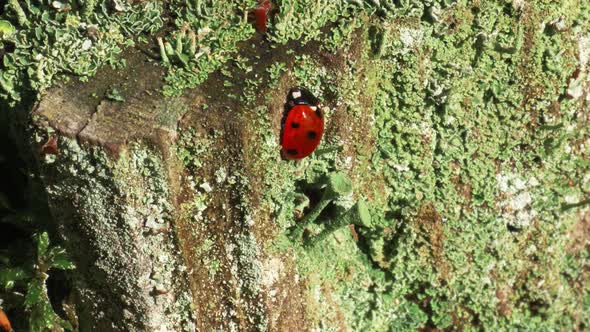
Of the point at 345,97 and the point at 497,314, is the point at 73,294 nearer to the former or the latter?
the point at 345,97

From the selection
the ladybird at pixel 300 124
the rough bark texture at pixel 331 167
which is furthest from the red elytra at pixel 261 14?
the ladybird at pixel 300 124

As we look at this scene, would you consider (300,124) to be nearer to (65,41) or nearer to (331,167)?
(331,167)

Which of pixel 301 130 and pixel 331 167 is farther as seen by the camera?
pixel 331 167

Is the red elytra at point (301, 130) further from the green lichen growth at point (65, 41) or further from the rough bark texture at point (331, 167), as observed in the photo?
the green lichen growth at point (65, 41)

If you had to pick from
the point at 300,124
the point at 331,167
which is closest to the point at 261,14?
the point at 300,124

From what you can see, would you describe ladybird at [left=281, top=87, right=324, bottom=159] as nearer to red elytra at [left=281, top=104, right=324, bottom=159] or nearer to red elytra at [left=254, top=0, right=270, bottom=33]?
red elytra at [left=281, top=104, right=324, bottom=159]

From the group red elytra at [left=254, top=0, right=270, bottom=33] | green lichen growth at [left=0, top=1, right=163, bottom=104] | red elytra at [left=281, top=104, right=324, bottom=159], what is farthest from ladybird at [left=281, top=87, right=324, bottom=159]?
green lichen growth at [left=0, top=1, right=163, bottom=104]

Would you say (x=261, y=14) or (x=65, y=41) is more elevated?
(x=261, y=14)

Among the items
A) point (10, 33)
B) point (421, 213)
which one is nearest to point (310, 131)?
point (421, 213)
